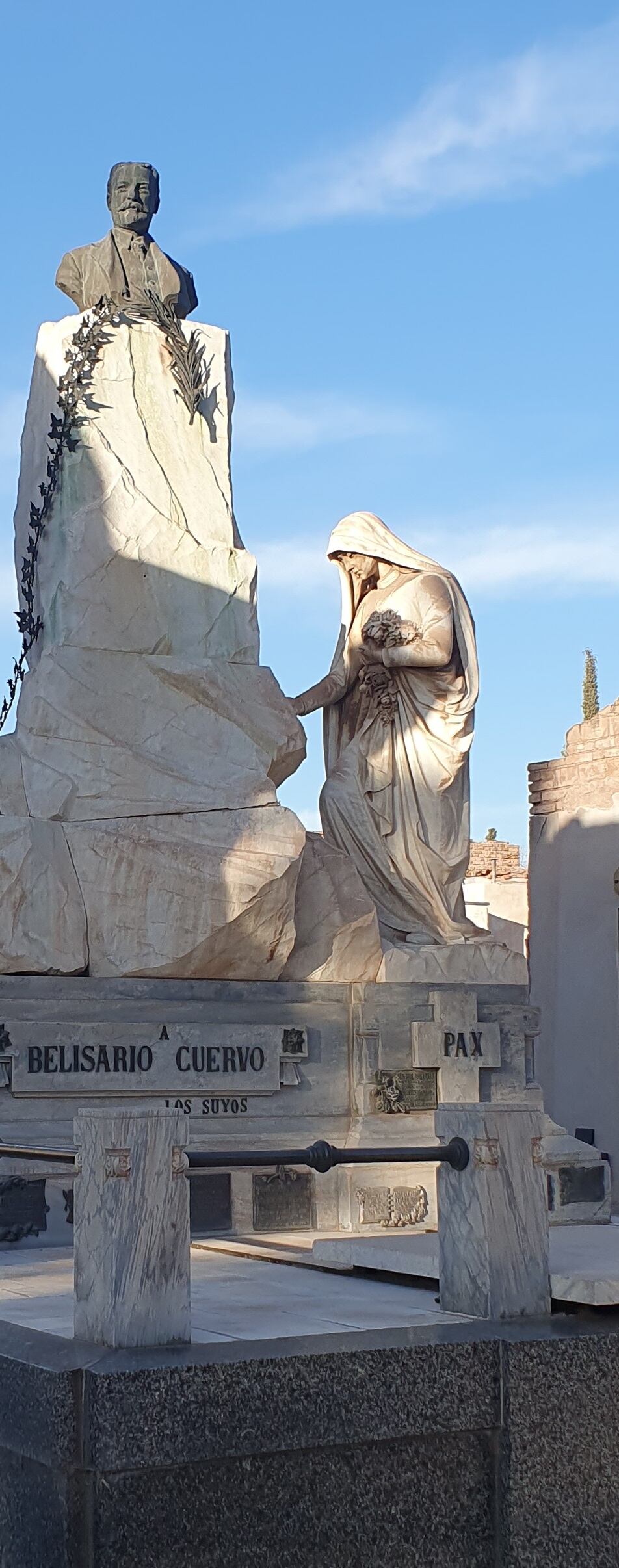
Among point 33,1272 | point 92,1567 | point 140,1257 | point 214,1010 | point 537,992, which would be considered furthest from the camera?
point 537,992

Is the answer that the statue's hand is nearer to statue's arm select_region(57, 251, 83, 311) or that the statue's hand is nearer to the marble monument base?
the marble monument base

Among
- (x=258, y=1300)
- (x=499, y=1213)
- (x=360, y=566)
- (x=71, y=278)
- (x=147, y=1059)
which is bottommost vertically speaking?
(x=258, y=1300)

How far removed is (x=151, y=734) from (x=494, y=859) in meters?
17.6

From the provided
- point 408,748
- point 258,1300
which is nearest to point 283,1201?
point 408,748

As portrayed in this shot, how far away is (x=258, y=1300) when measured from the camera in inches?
216

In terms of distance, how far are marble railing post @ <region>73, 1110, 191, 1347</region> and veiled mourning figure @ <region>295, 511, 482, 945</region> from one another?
4.93m

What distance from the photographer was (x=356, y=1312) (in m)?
5.21

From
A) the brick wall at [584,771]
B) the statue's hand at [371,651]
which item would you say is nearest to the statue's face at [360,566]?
the statue's hand at [371,651]

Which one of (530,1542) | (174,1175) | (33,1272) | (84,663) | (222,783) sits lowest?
(530,1542)

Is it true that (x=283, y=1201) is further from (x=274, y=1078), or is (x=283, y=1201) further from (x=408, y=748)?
(x=408, y=748)

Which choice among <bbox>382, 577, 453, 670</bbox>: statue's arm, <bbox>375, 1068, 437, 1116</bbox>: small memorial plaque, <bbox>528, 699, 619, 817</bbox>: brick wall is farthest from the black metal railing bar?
<bbox>528, 699, 619, 817</bbox>: brick wall

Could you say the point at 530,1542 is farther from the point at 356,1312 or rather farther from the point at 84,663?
the point at 84,663

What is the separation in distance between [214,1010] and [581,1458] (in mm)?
3953

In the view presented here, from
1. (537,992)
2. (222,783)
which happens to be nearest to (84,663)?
(222,783)
